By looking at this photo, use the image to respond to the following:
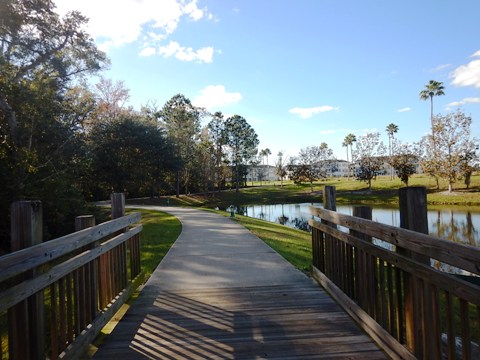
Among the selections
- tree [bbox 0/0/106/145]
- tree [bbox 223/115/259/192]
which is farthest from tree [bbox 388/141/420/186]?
tree [bbox 0/0/106/145]

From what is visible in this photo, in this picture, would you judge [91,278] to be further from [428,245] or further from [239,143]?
[239,143]

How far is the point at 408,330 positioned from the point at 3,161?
11997mm

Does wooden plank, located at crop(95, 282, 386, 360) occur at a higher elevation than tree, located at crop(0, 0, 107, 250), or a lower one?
lower

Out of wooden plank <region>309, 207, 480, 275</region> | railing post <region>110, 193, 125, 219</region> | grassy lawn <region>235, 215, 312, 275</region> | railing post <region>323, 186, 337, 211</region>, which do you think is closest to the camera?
wooden plank <region>309, 207, 480, 275</region>

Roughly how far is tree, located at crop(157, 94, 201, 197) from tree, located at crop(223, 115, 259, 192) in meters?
12.4

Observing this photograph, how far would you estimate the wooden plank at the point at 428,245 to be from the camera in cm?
188

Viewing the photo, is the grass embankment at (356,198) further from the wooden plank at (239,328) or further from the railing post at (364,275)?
the railing post at (364,275)

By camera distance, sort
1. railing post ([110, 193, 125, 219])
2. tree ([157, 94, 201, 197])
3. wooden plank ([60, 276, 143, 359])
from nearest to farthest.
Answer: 1. wooden plank ([60, 276, 143, 359])
2. railing post ([110, 193, 125, 219])
3. tree ([157, 94, 201, 197])

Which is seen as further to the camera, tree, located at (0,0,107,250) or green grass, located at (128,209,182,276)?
tree, located at (0,0,107,250)

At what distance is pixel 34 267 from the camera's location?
2334 millimetres

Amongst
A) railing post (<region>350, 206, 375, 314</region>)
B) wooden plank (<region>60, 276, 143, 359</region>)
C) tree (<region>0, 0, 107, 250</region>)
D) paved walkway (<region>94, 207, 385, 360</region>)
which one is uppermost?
tree (<region>0, 0, 107, 250</region>)

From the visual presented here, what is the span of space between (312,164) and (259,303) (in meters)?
54.0

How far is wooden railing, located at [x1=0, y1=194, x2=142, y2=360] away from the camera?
2279 mm

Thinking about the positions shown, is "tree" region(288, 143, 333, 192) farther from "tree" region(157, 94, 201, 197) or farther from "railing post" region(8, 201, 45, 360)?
"railing post" region(8, 201, 45, 360)
